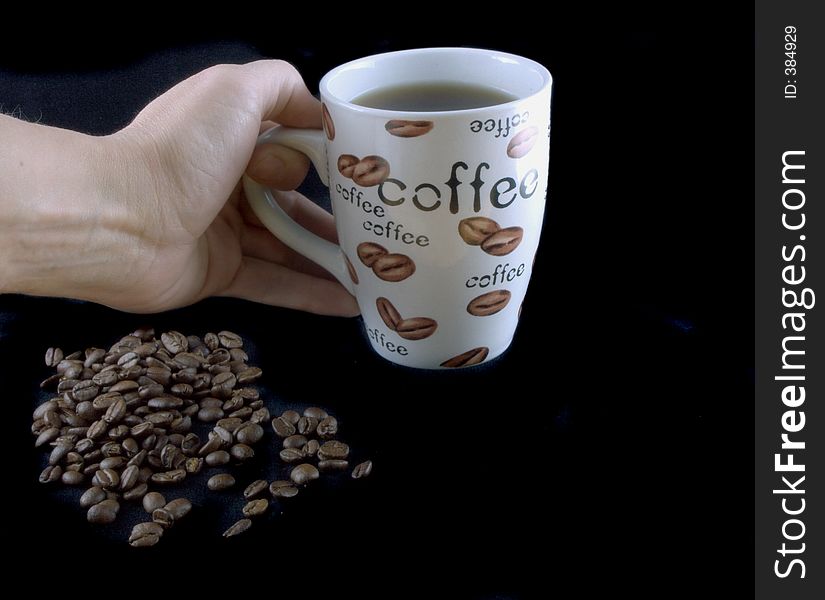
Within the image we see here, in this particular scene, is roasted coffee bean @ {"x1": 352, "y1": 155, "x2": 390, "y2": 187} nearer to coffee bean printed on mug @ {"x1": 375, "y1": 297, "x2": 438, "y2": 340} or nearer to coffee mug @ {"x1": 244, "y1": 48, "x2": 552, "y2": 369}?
coffee mug @ {"x1": 244, "y1": 48, "x2": 552, "y2": 369}

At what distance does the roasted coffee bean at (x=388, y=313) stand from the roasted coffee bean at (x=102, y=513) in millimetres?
314

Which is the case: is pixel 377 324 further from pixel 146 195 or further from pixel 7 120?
pixel 7 120

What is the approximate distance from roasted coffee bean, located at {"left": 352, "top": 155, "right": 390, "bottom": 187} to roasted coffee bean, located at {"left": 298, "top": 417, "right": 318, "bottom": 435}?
0.23 metres

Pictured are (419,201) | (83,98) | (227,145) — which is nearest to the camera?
(419,201)

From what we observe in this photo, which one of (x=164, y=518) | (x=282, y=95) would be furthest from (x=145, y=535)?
(x=282, y=95)

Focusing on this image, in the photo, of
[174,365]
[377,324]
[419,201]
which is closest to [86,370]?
[174,365]

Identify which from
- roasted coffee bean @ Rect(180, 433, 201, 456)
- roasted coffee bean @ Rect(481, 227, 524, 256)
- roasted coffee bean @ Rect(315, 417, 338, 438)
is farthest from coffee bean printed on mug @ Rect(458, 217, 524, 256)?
roasted coffee bean @ Rect(180, 433, 201, 456)

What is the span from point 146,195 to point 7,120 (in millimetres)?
144

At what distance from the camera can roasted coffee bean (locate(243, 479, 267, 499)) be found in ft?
2.67

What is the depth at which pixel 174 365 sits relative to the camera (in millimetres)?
968

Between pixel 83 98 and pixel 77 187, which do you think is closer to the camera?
pixel 77 187

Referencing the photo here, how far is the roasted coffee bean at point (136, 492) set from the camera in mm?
817

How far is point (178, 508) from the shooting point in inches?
31.5

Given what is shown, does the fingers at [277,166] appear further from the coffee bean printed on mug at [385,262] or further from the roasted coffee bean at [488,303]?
the roasted coffee bean at [488,303]
